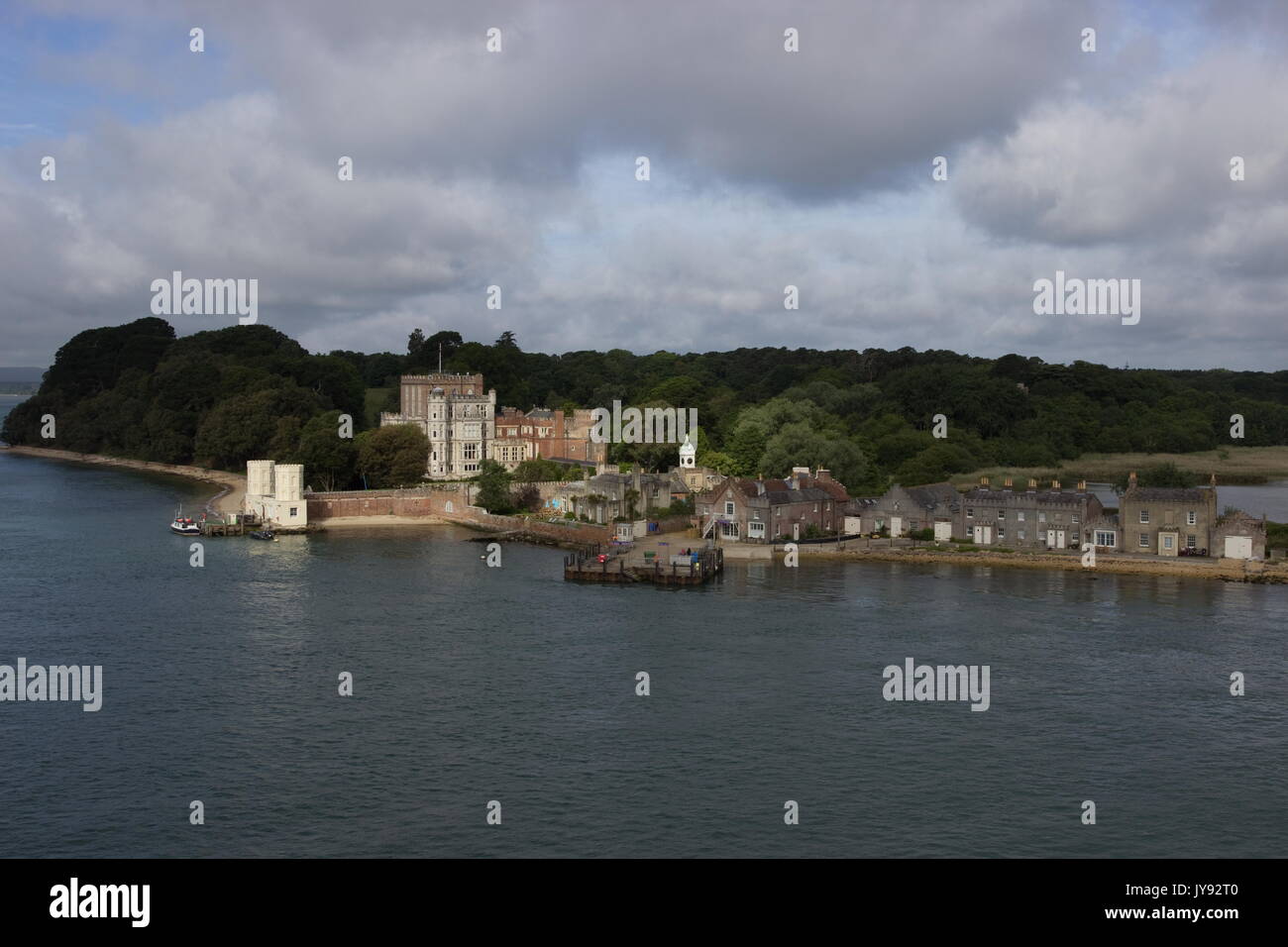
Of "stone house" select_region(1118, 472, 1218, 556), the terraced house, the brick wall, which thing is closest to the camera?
"stone house" select_region(1118, 472, 1218, 556)

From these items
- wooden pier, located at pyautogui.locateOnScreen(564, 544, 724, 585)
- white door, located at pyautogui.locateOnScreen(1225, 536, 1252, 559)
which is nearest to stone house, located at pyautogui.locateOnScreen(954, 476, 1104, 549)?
white door, located at pyautogui.locateOnScreen(1225, 536, 1252, 559)

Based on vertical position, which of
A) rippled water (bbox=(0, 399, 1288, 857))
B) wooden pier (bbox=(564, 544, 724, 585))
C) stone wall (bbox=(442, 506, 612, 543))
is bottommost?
rippled water (bbox=(0, 399, 1288, 857))

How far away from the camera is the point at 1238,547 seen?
48500 millimetres

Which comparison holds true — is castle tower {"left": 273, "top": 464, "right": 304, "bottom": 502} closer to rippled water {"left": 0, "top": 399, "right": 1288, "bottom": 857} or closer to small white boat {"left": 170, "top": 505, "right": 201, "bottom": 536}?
small white boat {"left": 170, "top": 505, "right": 201, "bottom": 536}

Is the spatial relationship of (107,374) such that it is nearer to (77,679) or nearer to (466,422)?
(466,422)

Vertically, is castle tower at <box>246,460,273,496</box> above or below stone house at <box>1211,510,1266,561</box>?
above

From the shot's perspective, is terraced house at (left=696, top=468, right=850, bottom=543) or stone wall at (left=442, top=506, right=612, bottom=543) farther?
stone wall at (left=442, top=506, right=612, bottom=543)

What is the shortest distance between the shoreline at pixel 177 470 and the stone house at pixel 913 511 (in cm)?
3708

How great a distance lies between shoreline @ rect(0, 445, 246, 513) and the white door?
2063 inches

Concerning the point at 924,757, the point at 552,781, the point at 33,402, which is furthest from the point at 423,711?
the point at 33,402

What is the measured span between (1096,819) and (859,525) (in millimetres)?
36452

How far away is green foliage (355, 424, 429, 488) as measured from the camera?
75375 mm

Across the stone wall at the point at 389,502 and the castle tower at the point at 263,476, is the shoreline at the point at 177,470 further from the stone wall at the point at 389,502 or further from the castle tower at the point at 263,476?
the stone wall at the point at 389,502

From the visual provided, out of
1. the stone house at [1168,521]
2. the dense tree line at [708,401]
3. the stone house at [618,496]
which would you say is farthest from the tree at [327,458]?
the stone house at [1168,521]
